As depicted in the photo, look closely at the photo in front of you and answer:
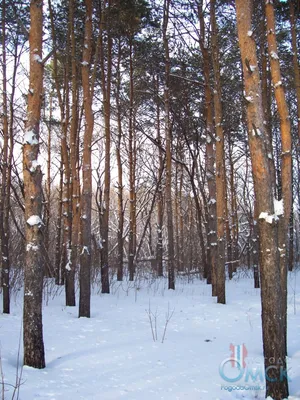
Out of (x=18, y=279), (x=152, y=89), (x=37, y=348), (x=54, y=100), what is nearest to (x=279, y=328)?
(x=37, y=348)

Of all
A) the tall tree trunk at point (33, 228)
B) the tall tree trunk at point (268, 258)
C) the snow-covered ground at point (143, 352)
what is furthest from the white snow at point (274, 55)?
the snow-covered ground at point (143, 352)

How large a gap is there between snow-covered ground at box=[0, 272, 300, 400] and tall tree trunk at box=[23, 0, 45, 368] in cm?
20

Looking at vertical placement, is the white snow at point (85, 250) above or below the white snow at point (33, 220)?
below

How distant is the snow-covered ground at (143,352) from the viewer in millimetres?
3436

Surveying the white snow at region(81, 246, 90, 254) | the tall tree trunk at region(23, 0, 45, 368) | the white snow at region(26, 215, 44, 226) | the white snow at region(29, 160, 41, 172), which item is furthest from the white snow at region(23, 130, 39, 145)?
the white snow at region(81, 246, 90, 254)

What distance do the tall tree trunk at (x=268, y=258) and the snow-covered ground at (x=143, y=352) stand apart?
1.27 ft

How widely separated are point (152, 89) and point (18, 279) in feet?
26.3

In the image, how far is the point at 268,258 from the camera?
334 cm

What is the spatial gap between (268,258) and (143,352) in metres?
2.28

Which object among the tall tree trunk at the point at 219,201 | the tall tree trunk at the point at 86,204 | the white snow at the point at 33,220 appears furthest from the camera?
the tall tree trunk at the point at 219,201

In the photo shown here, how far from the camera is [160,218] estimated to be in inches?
605

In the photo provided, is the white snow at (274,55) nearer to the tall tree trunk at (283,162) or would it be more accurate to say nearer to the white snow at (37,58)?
the tall tree trunk at (283,162)

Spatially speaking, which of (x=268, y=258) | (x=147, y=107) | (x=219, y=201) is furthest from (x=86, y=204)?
(x=147, y=107)

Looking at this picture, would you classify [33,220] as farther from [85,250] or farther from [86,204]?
[85,250]
